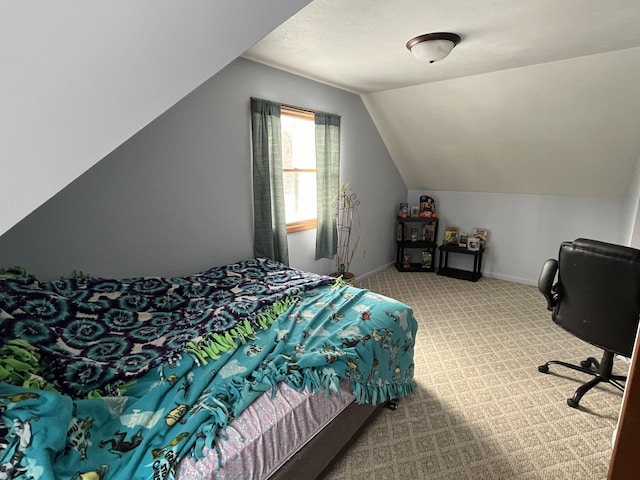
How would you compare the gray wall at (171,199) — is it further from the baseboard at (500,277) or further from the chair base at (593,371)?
the chair base at (593,371)

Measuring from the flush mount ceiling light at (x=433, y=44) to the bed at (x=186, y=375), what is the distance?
1680 mm

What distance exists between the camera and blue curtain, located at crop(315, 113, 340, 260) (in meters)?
3.45

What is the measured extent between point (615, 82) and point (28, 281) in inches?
166

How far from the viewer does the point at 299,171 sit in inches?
136

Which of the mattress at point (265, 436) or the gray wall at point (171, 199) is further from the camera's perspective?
the gray wall at point (171, 199)

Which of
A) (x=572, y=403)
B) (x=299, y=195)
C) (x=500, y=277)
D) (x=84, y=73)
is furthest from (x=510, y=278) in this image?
(x=84, y=73)

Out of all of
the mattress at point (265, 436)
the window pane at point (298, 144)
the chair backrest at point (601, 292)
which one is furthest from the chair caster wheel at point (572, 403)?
the window pane at point (298, 144)

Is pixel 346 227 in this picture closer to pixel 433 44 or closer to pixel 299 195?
pixel 299 195

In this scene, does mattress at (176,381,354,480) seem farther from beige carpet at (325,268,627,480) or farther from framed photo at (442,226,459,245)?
framed photo at (442,226,459,245)

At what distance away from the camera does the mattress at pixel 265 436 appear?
1075 millimetres

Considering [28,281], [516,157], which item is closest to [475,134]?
[516,157]

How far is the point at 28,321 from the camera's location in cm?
139

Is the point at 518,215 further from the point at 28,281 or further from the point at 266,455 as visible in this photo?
the point at 28,281

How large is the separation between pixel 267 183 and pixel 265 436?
2091 millimetres
